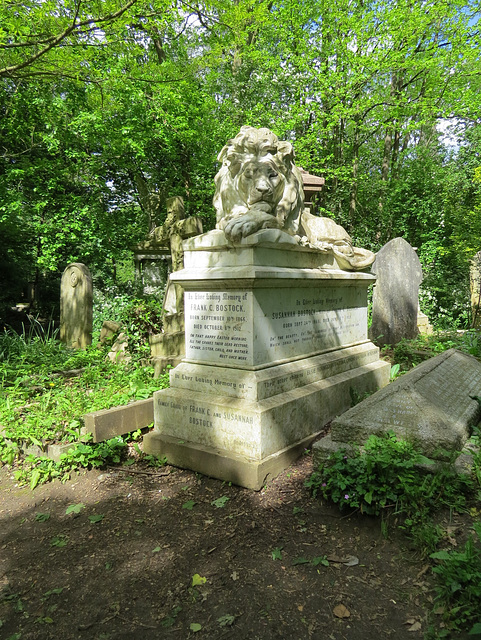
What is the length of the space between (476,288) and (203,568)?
9.02 m

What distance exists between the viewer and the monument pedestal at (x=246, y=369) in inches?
126

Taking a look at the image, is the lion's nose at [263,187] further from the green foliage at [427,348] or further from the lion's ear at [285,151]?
the green foliage at [427,348]

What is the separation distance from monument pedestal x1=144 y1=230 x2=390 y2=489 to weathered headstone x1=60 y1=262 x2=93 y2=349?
4990mm

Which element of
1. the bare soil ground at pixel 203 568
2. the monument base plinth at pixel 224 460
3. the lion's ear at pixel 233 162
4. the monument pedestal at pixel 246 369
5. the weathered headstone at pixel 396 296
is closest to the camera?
the bare soil ground at pixel 203 568

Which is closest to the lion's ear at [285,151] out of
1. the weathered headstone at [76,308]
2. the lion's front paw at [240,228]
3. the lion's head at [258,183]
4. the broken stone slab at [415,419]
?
the lion's head at [258,183]

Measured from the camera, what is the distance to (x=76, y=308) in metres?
8.14

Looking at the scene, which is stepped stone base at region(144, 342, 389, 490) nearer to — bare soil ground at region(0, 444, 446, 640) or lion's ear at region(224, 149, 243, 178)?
bare soil ground at region(0, 444, 446, 640)

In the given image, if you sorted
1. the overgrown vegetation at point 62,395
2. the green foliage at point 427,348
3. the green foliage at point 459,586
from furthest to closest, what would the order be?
1. the green foliage at point 427,348
2. the overgrown vegetation at point 62,395
3. the green foliage at point 459,586

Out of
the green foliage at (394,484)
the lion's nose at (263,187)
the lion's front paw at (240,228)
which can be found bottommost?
the green foliage at (394,484)

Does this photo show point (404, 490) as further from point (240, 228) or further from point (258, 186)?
point (258, 186)

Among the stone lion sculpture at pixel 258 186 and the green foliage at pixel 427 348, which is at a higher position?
the stone lion sculpture at pixel 258 186

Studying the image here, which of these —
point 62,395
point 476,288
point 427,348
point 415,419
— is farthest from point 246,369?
point 476,288

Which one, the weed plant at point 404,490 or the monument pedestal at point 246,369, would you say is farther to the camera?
the monument pedestal at point 246,369

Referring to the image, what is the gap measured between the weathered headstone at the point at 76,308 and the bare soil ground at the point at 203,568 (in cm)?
517
